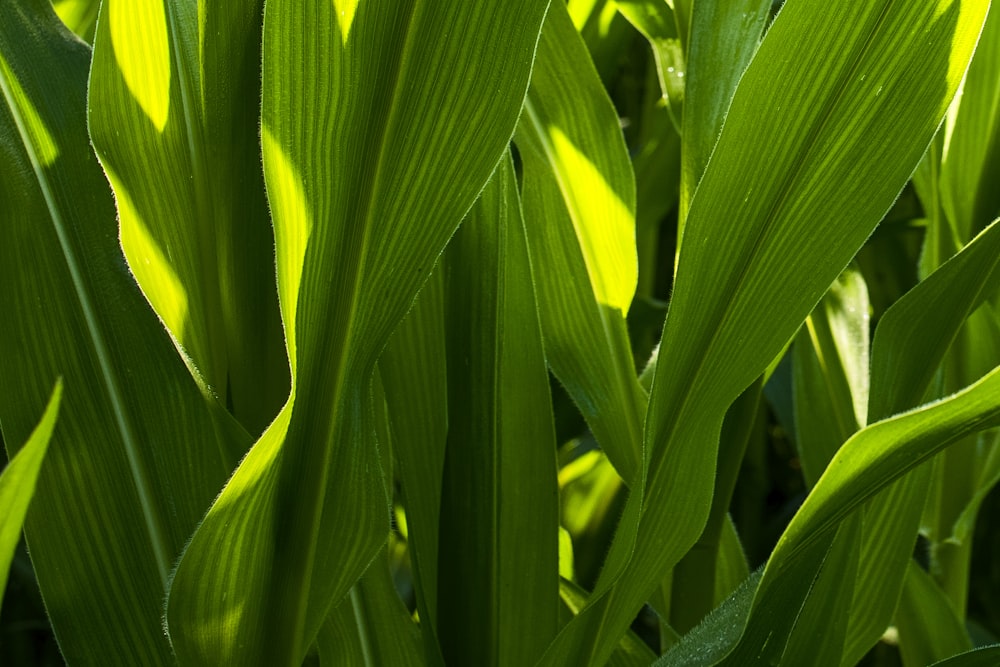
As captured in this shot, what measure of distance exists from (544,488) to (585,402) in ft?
0.19

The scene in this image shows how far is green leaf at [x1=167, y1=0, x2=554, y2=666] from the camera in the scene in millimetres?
337

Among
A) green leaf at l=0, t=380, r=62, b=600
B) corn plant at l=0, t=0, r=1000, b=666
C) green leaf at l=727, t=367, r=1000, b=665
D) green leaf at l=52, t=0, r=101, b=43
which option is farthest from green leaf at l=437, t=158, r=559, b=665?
green leaf at l=52, t=0, r=101, b=43

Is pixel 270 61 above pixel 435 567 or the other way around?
above

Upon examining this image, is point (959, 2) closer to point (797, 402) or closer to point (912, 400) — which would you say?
point (912, 400)

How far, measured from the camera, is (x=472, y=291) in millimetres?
483

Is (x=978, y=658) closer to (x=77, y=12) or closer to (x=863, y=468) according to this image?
(x=863, y=468)

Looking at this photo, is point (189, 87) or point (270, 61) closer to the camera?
point (270, 61)

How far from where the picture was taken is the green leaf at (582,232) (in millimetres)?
528

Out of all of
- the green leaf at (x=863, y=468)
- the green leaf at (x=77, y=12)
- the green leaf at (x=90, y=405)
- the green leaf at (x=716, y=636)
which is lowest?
the green leaf at (x=716, y=636)

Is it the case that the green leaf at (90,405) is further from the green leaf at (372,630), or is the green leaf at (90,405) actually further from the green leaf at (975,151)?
the green leaf at (975,151)

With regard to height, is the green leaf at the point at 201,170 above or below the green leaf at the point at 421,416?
above

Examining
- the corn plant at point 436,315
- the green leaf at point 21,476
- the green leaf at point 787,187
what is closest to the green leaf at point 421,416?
the corn plant at point 436,315

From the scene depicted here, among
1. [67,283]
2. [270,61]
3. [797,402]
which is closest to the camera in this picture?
[270,61]

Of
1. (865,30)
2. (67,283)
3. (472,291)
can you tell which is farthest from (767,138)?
(67,283)
